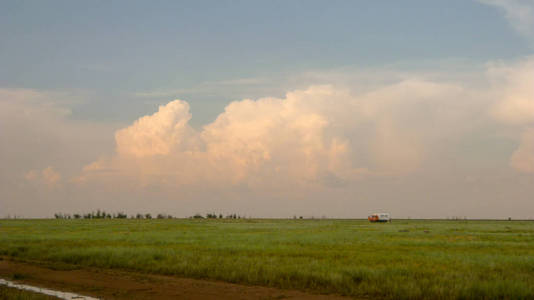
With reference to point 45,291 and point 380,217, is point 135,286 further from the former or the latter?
point 380,217

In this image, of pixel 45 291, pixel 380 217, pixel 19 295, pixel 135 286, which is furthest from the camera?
pixel 380 217

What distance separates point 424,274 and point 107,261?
1672 cm

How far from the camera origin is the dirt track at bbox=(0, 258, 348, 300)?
16.0 meters

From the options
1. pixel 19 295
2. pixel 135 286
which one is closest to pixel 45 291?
pixel 19 295

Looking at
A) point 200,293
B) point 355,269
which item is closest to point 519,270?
point 355,269

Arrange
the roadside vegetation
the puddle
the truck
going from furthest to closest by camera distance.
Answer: the truck, the puddle, the roadside vegetation

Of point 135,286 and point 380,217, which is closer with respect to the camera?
point 135,286

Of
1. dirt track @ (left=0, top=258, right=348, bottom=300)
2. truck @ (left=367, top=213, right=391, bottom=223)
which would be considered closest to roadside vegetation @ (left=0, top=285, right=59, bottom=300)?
dirt track @ (left=0, top=258, right=348, bottom=300)

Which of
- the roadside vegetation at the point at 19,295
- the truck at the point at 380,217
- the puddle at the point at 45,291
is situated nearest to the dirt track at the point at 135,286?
the puddle at the point at 45,291

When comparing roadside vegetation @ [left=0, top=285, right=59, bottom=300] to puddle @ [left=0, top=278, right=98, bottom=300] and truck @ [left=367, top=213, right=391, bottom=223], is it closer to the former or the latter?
puddle @ [left=0, top=278, right=98, bottom=300]

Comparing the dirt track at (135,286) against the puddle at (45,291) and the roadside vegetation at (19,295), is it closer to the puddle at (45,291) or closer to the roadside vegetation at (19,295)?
the puddle at (45,291)

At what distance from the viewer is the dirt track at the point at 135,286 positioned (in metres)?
16.0

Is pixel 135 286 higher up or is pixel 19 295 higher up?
pixel 19 295

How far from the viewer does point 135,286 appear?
709 inches
